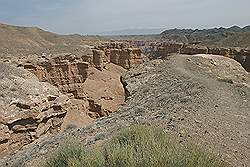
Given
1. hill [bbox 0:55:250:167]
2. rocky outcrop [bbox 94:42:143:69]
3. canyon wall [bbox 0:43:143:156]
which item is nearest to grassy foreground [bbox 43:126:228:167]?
hill [bbox 0:55:250:167]

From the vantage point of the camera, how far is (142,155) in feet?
20.7

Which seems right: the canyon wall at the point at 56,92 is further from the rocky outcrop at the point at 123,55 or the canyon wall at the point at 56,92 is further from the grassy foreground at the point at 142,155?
the grassy foreground at the point at 142,155

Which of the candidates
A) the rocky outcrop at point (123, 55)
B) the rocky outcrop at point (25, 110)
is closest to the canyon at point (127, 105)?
the rocky outcrop at point (25, 110)

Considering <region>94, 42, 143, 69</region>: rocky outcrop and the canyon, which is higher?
the canyon

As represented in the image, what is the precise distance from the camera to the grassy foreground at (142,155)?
563 centimetres

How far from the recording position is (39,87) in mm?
18734

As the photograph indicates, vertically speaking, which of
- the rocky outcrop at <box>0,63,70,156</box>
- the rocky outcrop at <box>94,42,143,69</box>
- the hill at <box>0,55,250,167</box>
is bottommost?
the rocky outcrop at <box>94,42,143,69</box>

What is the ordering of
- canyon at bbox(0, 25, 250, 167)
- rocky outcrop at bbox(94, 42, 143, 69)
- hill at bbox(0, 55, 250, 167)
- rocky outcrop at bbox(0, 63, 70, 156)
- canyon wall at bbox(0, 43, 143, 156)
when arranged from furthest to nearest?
rocky outcrop at bbox(94, 42, 143, 69)
canyon wall at bbox(0, 43, 143, 156)
rocky outcrop at bbox(0, 63, 70, 156)
canyon at bbox(0, 25, 250, 167)
hill at bbox(0, 55, 250, 167)

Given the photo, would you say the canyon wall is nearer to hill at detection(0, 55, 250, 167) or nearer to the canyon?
the canyon

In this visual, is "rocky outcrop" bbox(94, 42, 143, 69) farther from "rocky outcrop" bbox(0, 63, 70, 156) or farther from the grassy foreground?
the grassy foreground

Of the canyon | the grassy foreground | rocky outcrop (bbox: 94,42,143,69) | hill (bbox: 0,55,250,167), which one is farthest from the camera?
rocky outcrop (bbox: 94,42,143,69)

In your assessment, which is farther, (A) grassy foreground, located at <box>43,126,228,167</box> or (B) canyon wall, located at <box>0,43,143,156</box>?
(B) canyon wall, located at <box>0,43,143,156</box>

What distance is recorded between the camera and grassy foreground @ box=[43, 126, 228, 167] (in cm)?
563

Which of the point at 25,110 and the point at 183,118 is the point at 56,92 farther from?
the point at 183,118
